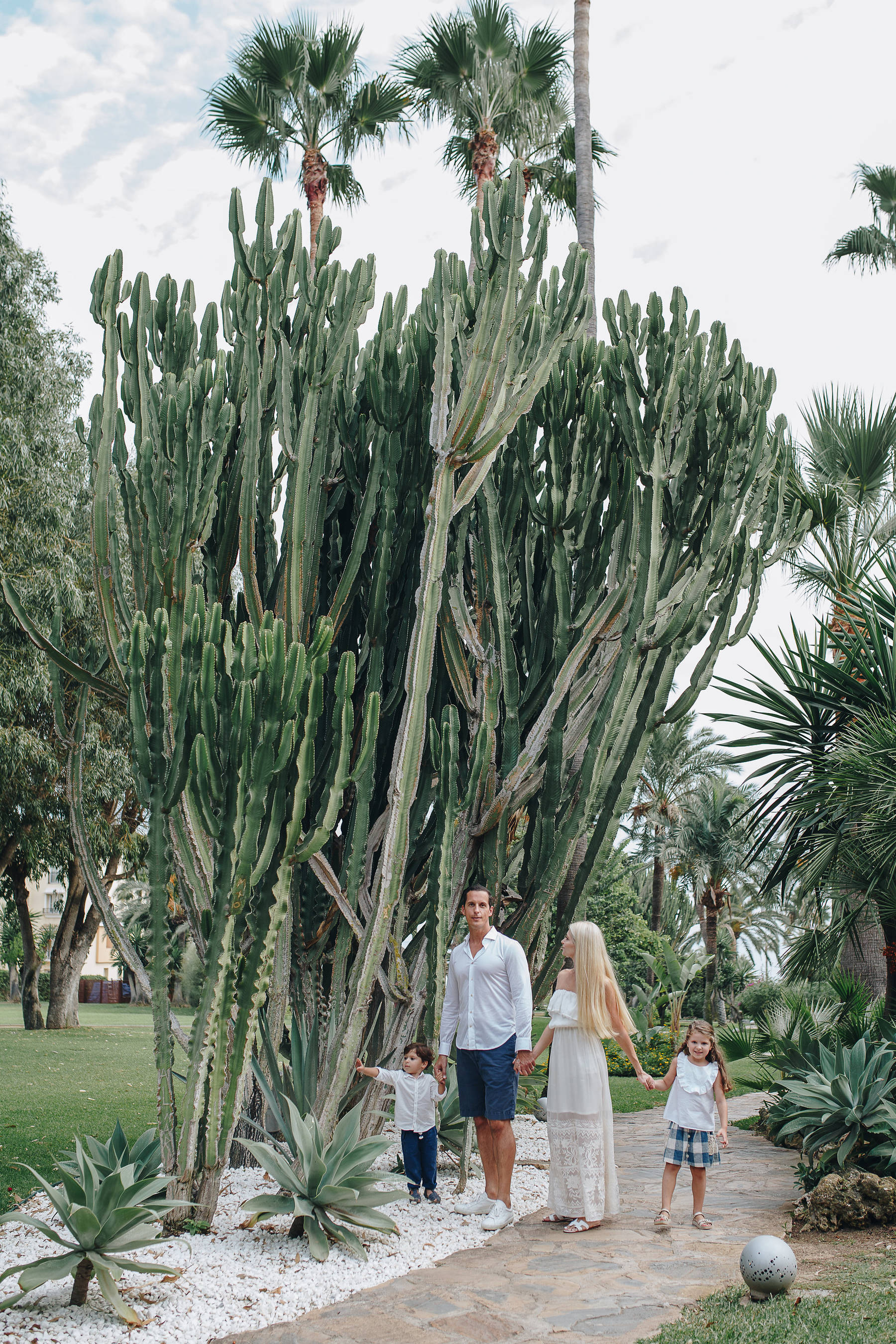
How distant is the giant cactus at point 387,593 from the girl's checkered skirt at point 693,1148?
1.29 metres

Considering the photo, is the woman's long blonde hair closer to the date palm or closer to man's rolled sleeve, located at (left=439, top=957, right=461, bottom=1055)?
man's rolled sleeve, located at (left=439, top=957, right=461, bottom=1055)

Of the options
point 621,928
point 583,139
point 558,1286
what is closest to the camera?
point 558,1286

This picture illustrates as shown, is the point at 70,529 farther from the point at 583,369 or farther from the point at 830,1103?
the point at 830,1103

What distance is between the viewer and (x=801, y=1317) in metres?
3.39

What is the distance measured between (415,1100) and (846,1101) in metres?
2.24

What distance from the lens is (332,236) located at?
5.74 metres

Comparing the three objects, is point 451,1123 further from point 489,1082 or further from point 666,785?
point 666,785

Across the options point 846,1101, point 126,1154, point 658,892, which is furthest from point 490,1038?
point 658,892

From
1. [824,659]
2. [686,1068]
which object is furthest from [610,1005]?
[824,659]

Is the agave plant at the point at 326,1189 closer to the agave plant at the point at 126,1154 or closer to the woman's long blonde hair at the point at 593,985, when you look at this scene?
the agave plant at the point at 126,1154

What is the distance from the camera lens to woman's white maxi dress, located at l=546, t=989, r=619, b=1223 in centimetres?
462

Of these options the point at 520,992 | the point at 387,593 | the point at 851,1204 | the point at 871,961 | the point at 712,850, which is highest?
the point at 387,593

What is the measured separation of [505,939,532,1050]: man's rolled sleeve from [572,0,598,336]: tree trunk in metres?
6.46

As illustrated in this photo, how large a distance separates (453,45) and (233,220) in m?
7.24
